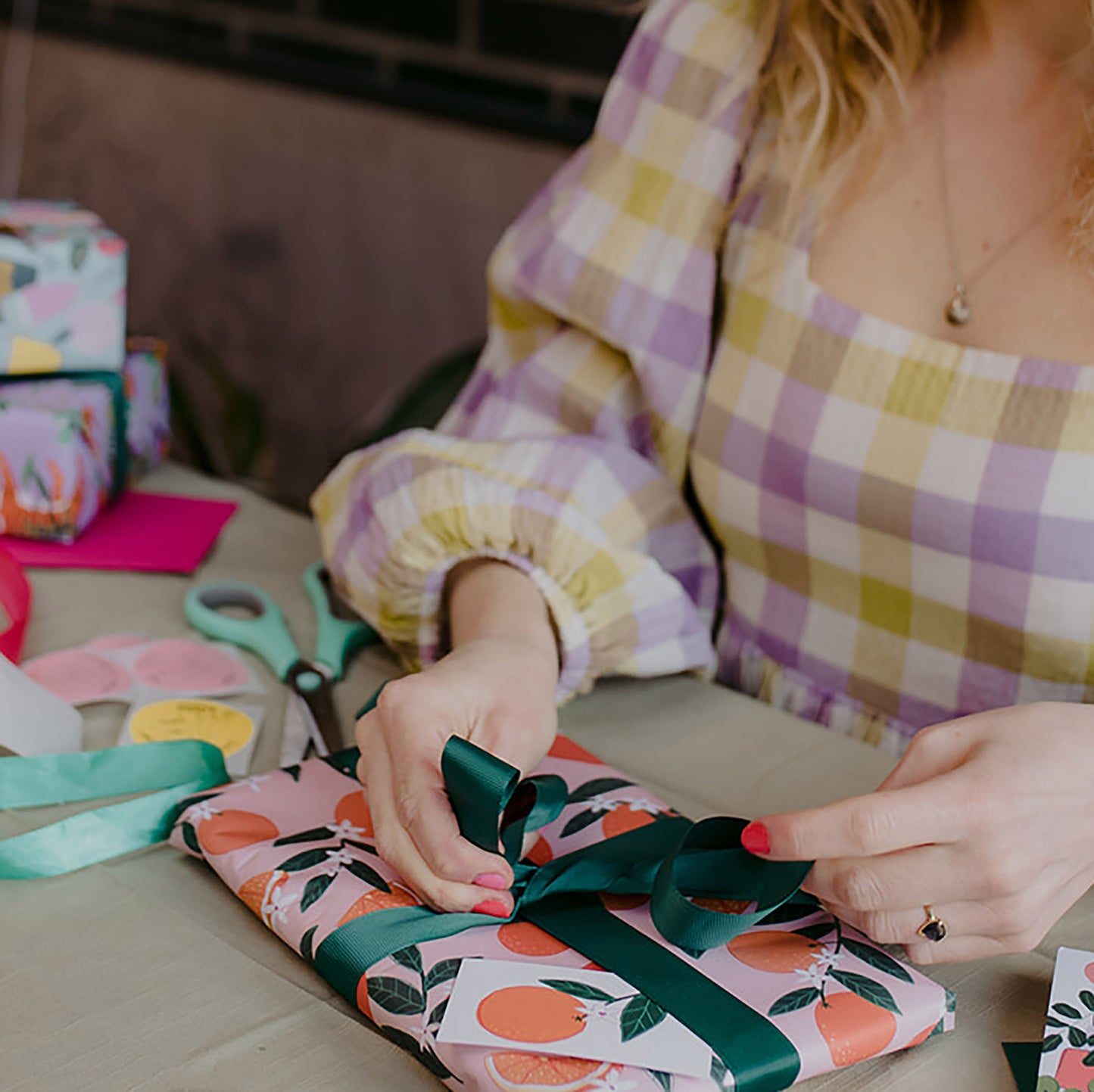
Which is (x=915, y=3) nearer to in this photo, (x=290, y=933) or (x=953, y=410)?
(x=953, y=410)

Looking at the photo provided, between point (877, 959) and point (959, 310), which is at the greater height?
point (959, 310)

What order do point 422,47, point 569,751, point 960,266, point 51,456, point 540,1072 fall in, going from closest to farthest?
point 540,1072, point 569,751, point 960,266, point 51,456, point 422,47

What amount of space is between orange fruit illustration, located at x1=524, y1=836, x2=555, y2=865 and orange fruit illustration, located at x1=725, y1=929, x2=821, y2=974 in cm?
9

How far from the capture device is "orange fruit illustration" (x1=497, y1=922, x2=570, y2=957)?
1.63ft

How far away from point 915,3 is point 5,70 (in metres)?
1.86

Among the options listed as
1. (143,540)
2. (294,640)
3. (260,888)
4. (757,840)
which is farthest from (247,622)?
(757,840)

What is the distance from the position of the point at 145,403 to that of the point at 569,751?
50 centimetres

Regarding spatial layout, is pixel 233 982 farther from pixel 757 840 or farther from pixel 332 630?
pixel 332 630

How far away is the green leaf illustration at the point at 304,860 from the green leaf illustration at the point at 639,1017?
5.8 inches

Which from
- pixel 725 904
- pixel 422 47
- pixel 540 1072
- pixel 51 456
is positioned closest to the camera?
pixel 540 1072

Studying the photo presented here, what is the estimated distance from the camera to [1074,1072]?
47 centimetres

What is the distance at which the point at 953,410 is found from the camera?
2.34ft

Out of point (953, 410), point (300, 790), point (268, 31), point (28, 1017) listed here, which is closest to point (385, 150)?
point (268, 31)

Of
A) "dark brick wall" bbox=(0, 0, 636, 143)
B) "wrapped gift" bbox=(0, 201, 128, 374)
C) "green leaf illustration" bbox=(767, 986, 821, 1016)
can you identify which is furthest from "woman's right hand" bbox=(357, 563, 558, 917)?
"dark brick wall" bbox=(0, 0, 636, 143)
